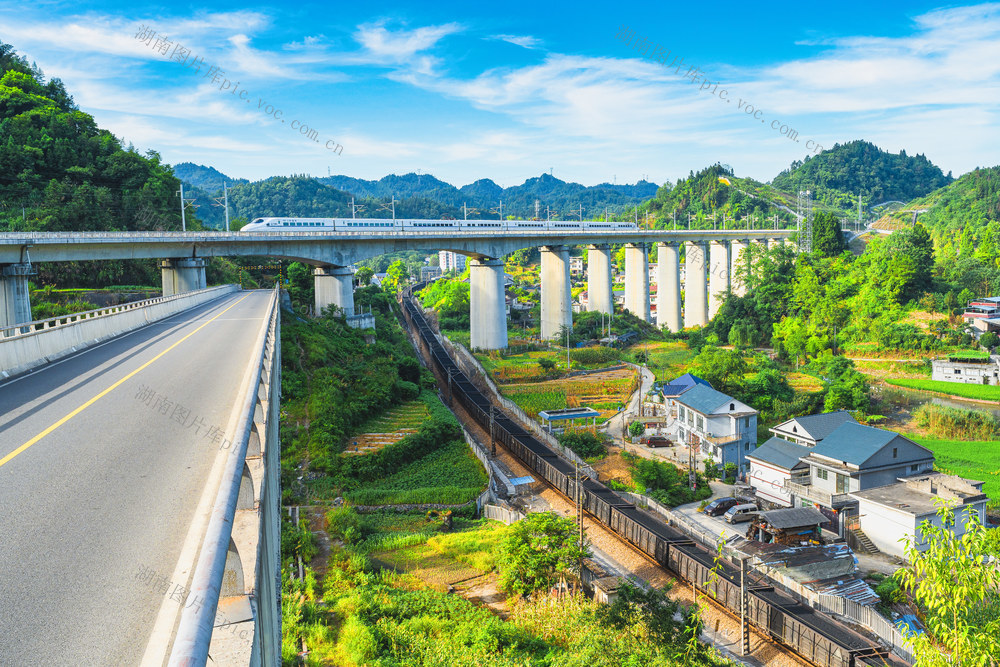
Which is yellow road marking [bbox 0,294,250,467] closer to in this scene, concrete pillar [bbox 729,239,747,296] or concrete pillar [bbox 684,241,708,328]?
concrete pillar [bbox 684,241,708,328]

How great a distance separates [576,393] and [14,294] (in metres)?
35.8

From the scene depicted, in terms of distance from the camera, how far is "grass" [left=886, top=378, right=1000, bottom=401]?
50612 millimetres

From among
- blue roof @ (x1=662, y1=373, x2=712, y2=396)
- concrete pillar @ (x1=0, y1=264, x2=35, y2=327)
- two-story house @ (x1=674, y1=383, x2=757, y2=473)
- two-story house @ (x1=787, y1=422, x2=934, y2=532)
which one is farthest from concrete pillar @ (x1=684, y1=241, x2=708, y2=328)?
concrete pillar @ (x1=0, y1=264, x2=35, y2=327)

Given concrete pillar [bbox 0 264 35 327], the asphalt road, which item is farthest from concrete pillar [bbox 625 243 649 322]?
the asphalt road

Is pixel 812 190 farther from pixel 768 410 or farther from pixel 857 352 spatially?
pixel 768 410

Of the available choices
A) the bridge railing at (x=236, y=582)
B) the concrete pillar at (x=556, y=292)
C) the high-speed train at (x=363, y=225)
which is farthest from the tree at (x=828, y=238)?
the bridge railing at (x=236, y=582)

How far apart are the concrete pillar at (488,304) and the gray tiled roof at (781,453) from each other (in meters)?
31.0

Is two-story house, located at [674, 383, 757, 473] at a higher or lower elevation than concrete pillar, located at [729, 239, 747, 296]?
lower

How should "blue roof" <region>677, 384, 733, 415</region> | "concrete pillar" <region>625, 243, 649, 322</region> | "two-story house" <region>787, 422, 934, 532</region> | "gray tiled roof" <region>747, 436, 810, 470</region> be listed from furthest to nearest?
"concrete pillar" <region>625, 243, 649, 322</region>, "blue roof" <region>677, 384, 733, 415</region>, "gray tiled roof" <region>747, 436, 810, 470</region>, "two-story house" <region>787, 422, 934, 532</region>

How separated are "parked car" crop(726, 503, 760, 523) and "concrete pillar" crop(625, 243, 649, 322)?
54.6m

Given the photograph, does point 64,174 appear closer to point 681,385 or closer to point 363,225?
point 363,225

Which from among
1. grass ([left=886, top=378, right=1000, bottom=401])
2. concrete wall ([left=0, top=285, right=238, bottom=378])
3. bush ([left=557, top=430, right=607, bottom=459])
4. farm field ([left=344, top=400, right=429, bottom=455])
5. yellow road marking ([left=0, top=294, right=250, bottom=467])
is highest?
concrete wall ([left=0, top=285, right=238, bottom=378])

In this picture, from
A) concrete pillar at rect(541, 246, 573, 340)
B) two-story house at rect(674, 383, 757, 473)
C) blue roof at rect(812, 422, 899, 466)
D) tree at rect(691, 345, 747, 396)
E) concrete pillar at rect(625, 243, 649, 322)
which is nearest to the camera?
blue roof at rect(812, 422, 899, 466)

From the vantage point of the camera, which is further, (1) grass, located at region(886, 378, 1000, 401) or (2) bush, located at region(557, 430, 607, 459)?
(1) grass, located at region(886, 378, 1000, 401)
